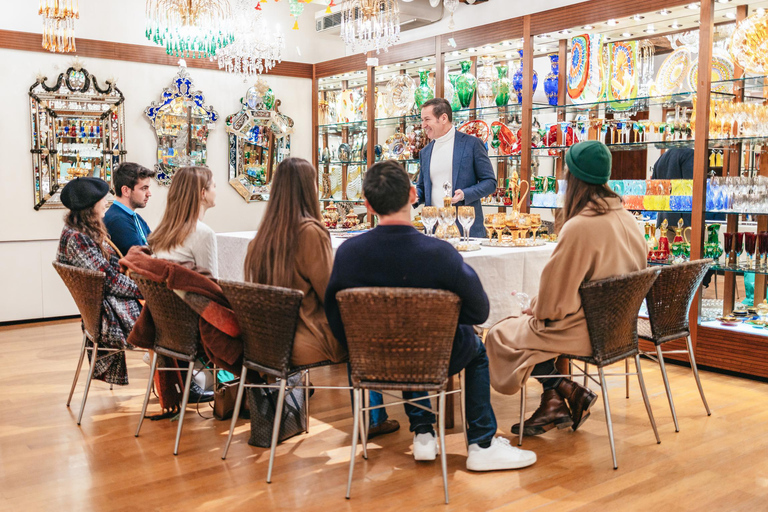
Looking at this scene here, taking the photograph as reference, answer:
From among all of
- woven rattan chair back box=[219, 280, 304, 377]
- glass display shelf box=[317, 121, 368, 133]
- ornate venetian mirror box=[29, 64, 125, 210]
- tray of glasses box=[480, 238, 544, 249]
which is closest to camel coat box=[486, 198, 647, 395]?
tray of glasses box=[480, 238, 544, 249]

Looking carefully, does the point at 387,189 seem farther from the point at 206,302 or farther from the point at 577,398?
the point at 577,398

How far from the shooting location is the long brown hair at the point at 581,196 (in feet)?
9.59

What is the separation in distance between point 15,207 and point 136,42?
1.88m

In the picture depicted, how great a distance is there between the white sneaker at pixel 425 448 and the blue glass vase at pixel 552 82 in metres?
3.25

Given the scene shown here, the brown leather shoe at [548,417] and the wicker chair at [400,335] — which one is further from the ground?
the wicker chair at [400,335]

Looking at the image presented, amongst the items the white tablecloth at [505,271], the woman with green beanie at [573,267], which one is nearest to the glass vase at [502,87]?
the white tablecloth at [505,271]

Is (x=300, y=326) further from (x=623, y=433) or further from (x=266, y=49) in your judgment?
(x=266, y=49)

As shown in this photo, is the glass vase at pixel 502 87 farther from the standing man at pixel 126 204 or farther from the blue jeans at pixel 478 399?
the blue jeans at pixel 478 399

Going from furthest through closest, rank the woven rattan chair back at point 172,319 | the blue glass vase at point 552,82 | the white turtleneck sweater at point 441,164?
the blue glass vase at point 552,82 < the white turtleneck sweater at point 441,164 < the woven rattan chair back at point 172,319

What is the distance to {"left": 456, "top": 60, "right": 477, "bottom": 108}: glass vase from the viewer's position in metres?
5.77

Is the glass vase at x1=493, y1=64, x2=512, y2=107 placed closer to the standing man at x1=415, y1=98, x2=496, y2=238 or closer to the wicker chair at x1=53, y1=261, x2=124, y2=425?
the standing man at x1=415, y1=98, x2=496, y2=238

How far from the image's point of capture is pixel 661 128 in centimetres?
472

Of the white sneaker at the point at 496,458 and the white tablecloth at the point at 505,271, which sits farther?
the white tablecloth at the point at 505,271

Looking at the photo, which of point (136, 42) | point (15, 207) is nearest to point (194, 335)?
point (15, 207)
